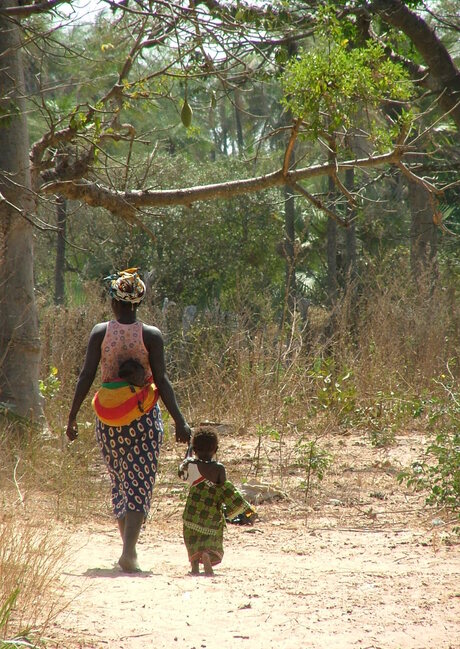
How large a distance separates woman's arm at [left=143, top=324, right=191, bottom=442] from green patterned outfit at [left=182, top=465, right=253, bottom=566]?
0.91 ft

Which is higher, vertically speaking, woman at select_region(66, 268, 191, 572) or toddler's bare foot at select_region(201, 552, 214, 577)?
woman at select_region(66, 268, 191, 572)

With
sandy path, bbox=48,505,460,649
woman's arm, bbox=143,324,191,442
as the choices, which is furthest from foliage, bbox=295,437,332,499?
woman's arm, bbox=143,324,191,442

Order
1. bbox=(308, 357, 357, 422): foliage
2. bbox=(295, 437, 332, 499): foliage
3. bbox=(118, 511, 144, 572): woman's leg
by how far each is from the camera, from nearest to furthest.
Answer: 1. bbox=(118, 511, 144, 572): woman's leg
2. bbox=(295, 437, 332, 499): foliage
3. bbox=(308, 357, 357, 422): foliage

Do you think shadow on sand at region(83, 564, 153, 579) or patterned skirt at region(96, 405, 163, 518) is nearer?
shadow on sand at region(83, 564, 153, 579)

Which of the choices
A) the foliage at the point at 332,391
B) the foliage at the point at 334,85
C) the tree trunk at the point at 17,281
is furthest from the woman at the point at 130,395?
the foliage at the point at 332,391

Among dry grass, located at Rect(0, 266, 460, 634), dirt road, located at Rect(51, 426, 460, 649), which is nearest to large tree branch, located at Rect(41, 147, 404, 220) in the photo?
dry grass, located at Rect(0, 266, 460, 634)

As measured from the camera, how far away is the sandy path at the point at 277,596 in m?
2.94

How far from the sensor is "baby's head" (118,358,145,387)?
4031 mm

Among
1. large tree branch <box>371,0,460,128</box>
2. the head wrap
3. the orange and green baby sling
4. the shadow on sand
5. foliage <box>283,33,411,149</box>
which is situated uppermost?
large tree branch <box>371,0,460,128</box>

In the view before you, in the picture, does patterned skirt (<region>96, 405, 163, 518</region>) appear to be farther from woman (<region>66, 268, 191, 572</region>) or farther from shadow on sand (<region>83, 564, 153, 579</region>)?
shadow on sand (<region>83, 564, 153, 579</region>)

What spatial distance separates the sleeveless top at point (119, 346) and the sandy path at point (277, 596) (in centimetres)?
89

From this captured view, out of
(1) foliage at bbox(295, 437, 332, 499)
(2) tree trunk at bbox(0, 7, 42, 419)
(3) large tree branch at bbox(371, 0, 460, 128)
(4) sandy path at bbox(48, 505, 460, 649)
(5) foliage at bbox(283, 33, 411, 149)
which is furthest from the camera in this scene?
(3) large tree branch at bbox(371, 0, 460, 128)

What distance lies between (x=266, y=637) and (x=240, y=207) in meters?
14.2

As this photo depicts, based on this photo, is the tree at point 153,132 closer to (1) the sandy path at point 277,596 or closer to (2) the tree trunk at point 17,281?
(2) the tree trunk at point 17,281
